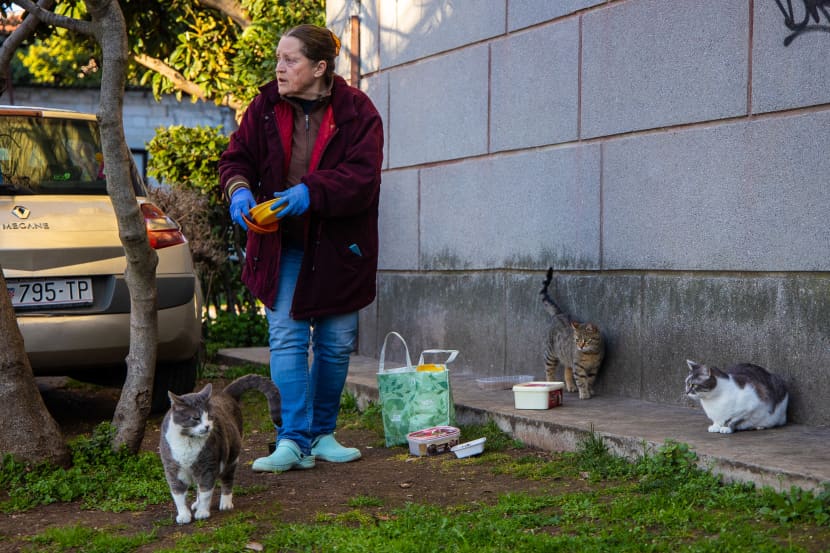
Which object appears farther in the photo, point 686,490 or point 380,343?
point 380,343

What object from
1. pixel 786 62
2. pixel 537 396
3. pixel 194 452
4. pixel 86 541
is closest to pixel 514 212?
pixel 537 396

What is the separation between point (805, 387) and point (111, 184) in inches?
130

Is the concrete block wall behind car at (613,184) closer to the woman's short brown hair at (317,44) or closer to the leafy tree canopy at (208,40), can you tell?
the woman's short brown hair at (317,44)

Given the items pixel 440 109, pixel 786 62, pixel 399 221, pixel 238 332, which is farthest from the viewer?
pixel 238 332

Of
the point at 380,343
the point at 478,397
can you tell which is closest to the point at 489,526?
the point at 478,397

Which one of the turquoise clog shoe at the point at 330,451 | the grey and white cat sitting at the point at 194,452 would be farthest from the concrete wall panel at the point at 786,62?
the grey and white cat sitting at the point at 194,452

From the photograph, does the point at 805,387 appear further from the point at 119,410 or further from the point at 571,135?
the point at 119,410

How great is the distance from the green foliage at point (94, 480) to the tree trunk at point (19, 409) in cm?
6

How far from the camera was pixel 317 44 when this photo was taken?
4473 millimetres

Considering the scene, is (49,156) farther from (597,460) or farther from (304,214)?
(597,460)

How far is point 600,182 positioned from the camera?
558 centimetres

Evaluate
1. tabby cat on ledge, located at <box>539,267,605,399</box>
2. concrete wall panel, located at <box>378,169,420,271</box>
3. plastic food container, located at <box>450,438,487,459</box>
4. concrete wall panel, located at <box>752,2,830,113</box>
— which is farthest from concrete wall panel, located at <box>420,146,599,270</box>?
plastic food container, located at <box>450,438,487,459</box>

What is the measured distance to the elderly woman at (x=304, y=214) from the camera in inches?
176

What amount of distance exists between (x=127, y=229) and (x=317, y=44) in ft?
4.00
